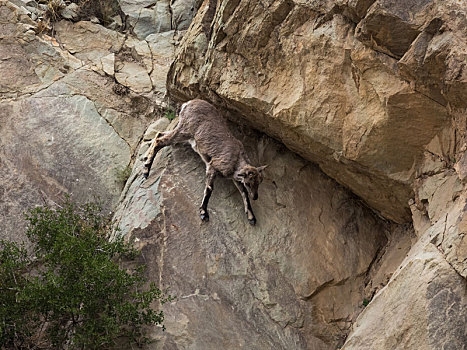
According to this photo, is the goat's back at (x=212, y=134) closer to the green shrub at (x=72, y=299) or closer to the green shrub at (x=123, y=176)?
the green shrub at (x=123, y=176)

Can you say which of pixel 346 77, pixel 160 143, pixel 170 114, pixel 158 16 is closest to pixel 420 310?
pixel 346 77

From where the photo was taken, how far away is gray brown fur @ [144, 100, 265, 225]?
9.55 metres

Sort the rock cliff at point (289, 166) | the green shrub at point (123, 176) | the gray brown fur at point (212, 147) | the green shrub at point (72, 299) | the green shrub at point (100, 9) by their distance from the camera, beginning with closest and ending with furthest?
the rock cliff at point (289, 166) → the green shrub at point (72, 299) → the gray brown fur at point (212, 147) → the green shrub at point (123, 176) → the green shrub at point (100, 9)

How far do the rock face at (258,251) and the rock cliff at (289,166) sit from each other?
25mm

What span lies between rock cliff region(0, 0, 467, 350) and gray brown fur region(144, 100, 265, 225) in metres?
0.26

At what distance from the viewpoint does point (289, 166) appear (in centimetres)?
1020

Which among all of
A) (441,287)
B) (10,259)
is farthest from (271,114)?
(10,259)

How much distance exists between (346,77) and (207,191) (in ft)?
10.2

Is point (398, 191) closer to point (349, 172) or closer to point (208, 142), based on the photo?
point (349, 172)

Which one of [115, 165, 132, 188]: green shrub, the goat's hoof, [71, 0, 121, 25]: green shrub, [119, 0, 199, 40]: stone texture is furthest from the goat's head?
[71, 0, 121, 25]: green shrub

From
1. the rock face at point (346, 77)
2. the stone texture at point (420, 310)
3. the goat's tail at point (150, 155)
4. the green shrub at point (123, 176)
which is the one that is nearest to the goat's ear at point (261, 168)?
the rock face at point (346, 77)

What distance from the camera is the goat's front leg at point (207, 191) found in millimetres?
9555

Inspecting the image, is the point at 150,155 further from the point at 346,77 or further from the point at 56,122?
the point at 346,77

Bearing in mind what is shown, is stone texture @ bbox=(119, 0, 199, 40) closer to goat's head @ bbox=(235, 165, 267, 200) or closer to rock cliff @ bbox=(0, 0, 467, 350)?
rock cliff @ bbox=(0, 0, 467, 350)
